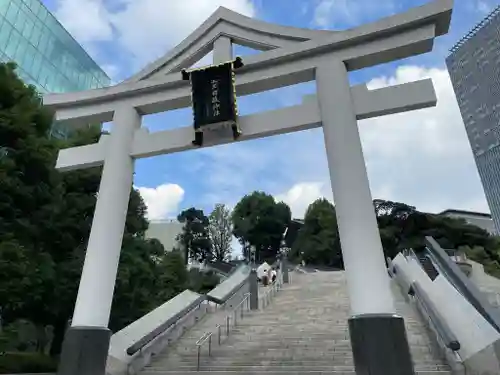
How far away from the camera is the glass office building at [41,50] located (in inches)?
899

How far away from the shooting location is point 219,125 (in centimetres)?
727

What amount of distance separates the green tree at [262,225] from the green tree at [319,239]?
3.40 metres

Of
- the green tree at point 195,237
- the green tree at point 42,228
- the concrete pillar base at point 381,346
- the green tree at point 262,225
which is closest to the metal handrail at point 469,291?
the concrete pillar base at point 381,346

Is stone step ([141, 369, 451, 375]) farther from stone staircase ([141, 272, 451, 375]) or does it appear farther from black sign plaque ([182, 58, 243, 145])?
black sign plaque ([182, 58, 243, 145])

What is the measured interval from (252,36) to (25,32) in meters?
21.6

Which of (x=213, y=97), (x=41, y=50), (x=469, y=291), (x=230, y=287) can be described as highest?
(x=41, y=50)

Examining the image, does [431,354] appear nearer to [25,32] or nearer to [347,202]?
[347,202]

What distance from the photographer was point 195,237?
44.2 metres

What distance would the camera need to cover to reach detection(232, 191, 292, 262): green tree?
43656mm

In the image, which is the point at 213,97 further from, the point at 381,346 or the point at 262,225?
the point at 262,225

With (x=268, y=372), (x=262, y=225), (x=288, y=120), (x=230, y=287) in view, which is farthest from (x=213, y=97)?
(x=262, y=225)

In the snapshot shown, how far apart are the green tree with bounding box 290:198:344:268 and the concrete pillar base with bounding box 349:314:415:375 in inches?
1169

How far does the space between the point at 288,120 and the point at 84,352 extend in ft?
16.1

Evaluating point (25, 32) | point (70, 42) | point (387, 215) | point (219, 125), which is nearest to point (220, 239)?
point (387, 215)
